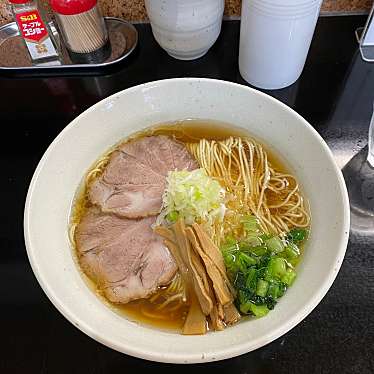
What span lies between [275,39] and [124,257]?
0.94 m

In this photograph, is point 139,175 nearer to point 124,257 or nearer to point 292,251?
point 124,257

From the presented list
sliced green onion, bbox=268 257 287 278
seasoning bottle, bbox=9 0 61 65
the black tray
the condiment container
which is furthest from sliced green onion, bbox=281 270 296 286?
seasoning bottle, bbox=9 0 61 65

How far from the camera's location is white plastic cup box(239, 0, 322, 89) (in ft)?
4.58

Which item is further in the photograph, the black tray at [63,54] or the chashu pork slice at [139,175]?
the black tray at [63,54]

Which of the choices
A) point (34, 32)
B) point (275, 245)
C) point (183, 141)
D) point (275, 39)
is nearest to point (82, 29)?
point (34, 32)

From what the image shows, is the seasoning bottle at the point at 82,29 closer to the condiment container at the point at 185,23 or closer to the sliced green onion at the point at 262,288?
the condiment container at the point at 185,23

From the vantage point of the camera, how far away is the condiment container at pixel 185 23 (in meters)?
1.55

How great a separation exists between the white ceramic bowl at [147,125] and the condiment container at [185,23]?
0.32m

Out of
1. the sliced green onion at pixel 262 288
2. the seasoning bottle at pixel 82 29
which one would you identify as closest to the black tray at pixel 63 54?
the seasoning bottle at pixel 82 29

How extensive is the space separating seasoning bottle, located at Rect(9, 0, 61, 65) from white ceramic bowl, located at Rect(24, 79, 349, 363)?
579mm

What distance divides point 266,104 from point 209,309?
2.25 ft

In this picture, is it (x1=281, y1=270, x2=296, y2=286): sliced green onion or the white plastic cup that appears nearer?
(x1=281, y1=270, x2=296, y2=286): sliced green onion

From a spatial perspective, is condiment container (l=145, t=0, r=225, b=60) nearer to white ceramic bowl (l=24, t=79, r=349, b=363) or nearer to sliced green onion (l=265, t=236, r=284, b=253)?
white ceramic bowl (l=24, t=79, r=349, b=363)

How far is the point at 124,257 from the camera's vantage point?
1.36 metres
